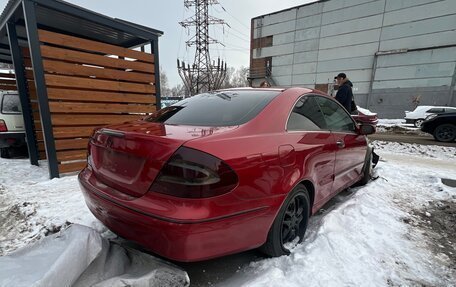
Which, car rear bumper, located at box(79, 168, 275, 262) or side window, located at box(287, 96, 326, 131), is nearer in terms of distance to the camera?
car rear bumper, located at box(79, 168, 275, 262)

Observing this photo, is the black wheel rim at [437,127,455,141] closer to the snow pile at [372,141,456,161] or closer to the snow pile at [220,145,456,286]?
the snow pile at [372,141,456,161]

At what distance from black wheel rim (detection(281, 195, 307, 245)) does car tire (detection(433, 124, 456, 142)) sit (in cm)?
1082

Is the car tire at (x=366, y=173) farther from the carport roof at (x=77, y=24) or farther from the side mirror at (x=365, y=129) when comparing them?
the carport roof at (x=77, y=24)

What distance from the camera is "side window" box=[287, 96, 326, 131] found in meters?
2.37

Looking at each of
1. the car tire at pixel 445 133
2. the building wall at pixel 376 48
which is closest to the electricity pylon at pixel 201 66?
the building wall at pixel 376 48

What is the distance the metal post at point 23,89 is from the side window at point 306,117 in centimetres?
568

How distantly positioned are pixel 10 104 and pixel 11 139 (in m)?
0.84

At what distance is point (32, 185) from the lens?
4344 millimetres

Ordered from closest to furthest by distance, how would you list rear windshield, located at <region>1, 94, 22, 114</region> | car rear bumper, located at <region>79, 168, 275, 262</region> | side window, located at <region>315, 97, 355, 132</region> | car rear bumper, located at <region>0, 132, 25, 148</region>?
1. car rear bumper, located at <region>79, 168, 275, 262</region>
2. side window, located at <region>315, 97, 355, 132</region>
3. car rear bumper, located at <region>0, 132, 25, 148</region>
4. rear windshield, located at <region>1, 94, 22, 114</region>

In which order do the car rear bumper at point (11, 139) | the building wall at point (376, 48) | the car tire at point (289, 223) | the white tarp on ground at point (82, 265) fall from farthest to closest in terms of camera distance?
the building wall at point (376, 48), the car rear bumper at point (11, 139), the car tire at point (289, 223), the white tarp on ground at point (82, 265)

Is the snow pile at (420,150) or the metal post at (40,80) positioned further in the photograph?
the snow pile at (420,150)

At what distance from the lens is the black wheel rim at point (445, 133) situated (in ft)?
32.7

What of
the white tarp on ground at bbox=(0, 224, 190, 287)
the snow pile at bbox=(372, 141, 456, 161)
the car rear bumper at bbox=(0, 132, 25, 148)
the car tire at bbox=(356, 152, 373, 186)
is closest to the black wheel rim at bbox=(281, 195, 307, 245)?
the white tarp on ground at bbox=(0, 224, 190, 287)

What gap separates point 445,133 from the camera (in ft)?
33.1
